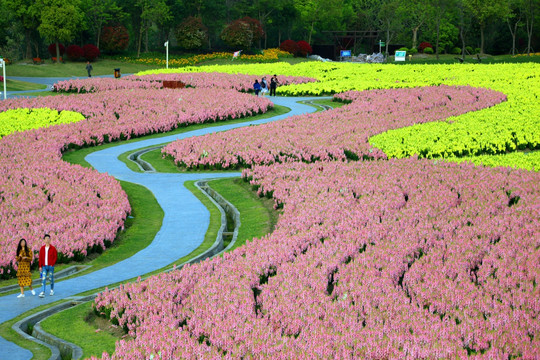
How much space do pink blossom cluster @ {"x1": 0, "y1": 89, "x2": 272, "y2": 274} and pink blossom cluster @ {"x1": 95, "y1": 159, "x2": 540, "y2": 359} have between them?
13.4 feet

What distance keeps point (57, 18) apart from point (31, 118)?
136ft

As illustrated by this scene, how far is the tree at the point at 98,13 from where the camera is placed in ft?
255

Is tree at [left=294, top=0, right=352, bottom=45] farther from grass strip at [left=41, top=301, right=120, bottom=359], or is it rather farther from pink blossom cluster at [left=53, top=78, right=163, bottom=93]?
grass strip at [left=41, top=301, right=120, bottom=359]

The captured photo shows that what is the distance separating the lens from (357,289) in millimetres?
10734

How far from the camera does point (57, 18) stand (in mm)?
69938

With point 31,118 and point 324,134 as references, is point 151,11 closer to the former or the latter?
point 31,118

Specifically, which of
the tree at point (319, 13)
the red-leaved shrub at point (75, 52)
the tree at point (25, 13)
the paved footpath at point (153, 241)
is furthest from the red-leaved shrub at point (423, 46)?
the paved footpath at point (153, 241)

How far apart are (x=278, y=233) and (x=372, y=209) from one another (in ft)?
8.63

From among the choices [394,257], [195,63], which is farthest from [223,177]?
[195,63]

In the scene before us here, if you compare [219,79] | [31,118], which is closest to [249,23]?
[219,79]

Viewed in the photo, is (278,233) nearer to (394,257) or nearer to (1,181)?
(394,257)

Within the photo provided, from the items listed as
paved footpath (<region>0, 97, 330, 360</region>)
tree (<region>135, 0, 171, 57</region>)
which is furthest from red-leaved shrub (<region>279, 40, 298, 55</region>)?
paved footpath (<region>0, 97, 330, 360</region>)

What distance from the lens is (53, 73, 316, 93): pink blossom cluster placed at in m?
47.9

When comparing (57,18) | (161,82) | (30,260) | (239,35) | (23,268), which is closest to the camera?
(23,268)
